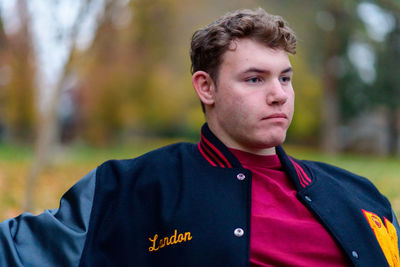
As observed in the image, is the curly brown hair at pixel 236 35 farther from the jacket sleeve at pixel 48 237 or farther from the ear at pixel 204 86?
the jacket sleeve at pixel 48 237

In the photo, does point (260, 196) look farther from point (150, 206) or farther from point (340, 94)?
point (340, 94)

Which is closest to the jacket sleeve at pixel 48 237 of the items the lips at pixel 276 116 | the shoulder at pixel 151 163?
the shoulder at pixel 151 163

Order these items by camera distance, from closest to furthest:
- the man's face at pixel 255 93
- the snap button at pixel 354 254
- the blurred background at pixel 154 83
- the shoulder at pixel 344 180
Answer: the snap button at pixel 354 254, the man's face at pixel 255 93, the shoulder at pixel 344 180, the blurred background at pixel 154 83

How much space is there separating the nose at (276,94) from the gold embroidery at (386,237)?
0.65 meters

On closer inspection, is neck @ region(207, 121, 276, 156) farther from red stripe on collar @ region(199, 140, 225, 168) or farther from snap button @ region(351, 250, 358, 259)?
snap button @ region(351, 250, 358, 259)

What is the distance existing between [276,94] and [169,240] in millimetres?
743

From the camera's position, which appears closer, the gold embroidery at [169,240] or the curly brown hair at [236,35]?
the gold embroidery at [169,240]

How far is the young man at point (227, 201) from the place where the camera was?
1.72 meters

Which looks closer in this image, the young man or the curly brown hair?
the young man

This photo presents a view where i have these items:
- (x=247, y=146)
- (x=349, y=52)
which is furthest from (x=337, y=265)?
(x=349, y=52)

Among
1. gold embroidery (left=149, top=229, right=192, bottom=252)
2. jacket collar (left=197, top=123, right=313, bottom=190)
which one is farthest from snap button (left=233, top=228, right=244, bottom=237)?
jacket collar (left=197, top=123, right=313, bottom=190)

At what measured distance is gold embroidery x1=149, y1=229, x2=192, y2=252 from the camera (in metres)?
1.69

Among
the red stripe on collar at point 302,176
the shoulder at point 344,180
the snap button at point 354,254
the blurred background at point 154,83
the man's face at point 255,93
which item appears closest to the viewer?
the snap button at point 354,254

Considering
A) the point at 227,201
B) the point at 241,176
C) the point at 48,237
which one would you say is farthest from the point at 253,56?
the point at 48,237
